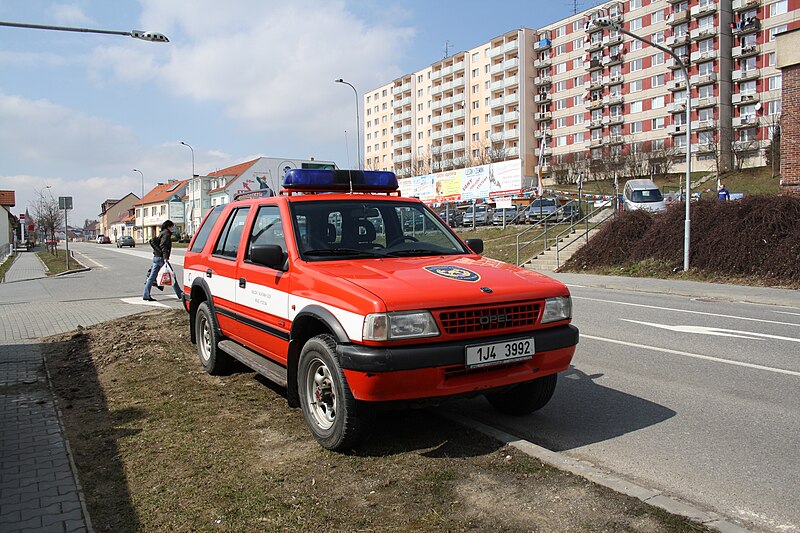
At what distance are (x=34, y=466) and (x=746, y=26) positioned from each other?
73020mm

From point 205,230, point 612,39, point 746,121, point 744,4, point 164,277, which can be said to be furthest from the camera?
point 612,39

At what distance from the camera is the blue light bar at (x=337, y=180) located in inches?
228

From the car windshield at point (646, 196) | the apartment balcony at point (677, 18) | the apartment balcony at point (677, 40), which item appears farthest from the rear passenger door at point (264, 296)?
the apartment balcony at point (677, 18)

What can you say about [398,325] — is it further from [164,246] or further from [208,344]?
[164,246]

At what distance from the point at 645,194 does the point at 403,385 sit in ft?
112

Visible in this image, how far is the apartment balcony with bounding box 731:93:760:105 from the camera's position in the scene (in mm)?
61375

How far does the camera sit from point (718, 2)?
62.7 metres

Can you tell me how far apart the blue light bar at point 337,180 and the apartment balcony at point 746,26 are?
68.7 metres

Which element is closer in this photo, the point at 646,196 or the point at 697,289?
the point at 697,289

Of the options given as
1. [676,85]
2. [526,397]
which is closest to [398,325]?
[526,397]

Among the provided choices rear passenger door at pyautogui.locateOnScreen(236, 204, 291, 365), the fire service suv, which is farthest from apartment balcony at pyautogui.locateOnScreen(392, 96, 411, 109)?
rear passenger door at pyautogui.locateOnScreen(236, 204, 291, 365)

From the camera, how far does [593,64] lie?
2987 inches

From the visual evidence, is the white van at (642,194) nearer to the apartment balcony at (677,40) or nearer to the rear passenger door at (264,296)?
the rear passenger door at (264,296)

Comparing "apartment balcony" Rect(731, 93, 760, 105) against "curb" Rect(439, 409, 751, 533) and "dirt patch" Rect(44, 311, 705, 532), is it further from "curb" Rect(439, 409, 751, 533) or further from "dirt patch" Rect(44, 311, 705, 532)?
"curb" Rect(439, 409, 751, 533)
